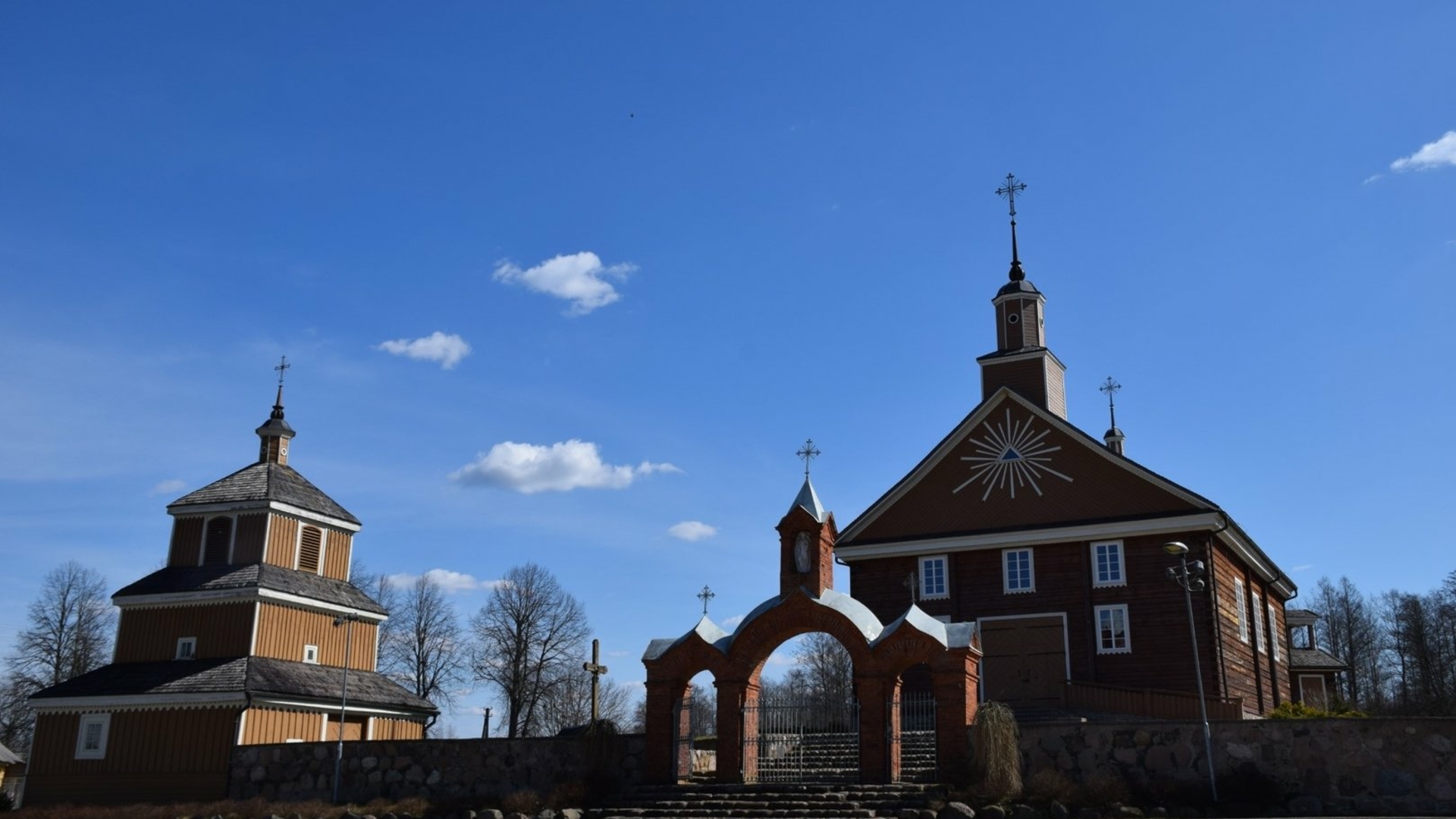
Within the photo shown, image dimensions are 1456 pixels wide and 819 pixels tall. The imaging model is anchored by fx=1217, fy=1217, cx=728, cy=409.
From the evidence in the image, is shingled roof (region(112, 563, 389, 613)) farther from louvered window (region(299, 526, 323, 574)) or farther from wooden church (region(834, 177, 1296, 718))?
wooden church (region(834, 177, 1296, 718))

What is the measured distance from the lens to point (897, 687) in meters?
23.4

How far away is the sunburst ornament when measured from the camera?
109 ft

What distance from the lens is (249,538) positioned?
3538cm

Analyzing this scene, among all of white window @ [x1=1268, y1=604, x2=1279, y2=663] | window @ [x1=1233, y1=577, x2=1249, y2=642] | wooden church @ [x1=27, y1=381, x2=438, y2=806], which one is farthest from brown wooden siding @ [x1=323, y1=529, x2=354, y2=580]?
white window @ [x1=1268, y1=604, x2=1279, y2=663]

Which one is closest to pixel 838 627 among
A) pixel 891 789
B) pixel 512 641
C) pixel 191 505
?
pixel 891 789

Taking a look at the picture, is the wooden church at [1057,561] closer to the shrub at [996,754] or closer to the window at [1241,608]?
the window at [1241,608]

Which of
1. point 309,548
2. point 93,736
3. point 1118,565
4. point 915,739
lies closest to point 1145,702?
point 1118,565

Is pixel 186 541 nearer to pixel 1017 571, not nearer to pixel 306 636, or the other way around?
pixel 306 636

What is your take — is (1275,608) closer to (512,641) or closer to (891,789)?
(891,789)

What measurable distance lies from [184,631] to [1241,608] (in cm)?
2969

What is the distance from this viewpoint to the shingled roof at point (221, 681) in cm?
3139

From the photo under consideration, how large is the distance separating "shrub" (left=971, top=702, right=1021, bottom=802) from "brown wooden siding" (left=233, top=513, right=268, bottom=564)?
2233 cm

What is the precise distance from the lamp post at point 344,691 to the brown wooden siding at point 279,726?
84 cm

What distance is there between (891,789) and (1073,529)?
12.5 m
